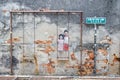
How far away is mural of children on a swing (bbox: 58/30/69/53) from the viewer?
13.9 m

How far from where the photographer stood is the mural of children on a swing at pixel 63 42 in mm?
13852

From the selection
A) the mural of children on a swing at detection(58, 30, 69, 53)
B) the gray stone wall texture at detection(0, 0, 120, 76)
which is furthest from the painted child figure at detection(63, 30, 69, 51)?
the gray stone wall texture at detection(0, 0, 120, 76)

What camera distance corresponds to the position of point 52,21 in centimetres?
1383

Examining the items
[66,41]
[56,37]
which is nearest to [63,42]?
[66,41]

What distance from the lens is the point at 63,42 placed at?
13.9 m

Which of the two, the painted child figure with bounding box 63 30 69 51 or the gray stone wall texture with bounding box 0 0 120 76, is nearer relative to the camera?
the gray stone wall texture with bounding box 0 0 120 76

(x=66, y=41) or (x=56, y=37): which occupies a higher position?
(x=56, y=37)

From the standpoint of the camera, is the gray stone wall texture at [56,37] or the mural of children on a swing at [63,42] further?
the mural of children on a swing at [63,42]

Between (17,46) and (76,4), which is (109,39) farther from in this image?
(17,46)

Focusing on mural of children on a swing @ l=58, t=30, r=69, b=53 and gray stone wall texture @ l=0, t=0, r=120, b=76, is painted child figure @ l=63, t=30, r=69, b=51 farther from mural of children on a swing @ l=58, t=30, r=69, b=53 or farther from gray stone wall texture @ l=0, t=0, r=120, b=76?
gray stone wall texture @ l=0, t=0, r=120, b=76

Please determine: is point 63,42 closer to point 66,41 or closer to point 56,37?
point 66,41

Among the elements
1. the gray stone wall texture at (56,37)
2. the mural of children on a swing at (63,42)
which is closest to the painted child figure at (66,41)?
the mural of children on a swing at (63,42)

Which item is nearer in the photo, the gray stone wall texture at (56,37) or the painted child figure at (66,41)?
the gray stone wall texture at (56,37)

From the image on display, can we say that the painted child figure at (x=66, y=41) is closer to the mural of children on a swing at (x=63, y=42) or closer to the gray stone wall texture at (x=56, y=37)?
the mural of children on a swing at (x=63, y=42)
